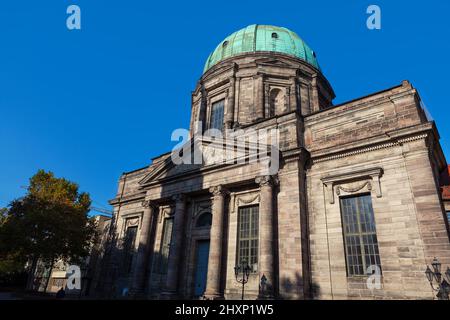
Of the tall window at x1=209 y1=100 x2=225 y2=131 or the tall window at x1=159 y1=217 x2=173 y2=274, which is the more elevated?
the tall window at x1=209 y1=100 x2=225 y2=131

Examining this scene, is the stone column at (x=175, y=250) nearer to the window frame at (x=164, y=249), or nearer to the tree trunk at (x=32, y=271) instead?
the window frame at (x=164, y=249)

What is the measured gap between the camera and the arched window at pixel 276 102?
85.6 feet

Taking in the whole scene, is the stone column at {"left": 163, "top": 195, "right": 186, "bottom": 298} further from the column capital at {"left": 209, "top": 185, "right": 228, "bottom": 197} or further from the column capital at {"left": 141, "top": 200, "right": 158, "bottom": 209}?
the column capital at {"left": 209, "top": 185, "right": 228, "bottom": 197}

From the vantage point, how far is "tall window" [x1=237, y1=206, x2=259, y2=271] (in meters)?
16.6

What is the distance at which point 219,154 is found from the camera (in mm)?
19422

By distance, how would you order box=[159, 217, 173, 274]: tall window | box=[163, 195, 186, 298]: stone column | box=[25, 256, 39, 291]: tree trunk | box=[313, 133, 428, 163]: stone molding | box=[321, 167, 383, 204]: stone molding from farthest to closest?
box=[25, 256, 39, 291]: tree trunk
box=[159, 217, 173, 274]: tall window
box=[163, 195, 186, 298]: stone column
box=[321, 167, 383, 204]: stone molding
box=[313, 133, 428, 163]: stone molding

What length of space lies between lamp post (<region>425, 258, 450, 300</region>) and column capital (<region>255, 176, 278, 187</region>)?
25.0 ft

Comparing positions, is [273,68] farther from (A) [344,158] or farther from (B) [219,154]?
(A) [344,158]

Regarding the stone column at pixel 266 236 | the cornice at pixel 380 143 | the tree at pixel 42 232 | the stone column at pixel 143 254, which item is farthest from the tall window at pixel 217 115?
the tree at pixel 42 232

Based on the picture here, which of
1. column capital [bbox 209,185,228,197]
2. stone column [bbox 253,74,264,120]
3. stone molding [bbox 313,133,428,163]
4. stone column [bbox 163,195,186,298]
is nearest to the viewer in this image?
stone molding [bbox 313,133,428,163]

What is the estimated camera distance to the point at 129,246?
2434 centimetres

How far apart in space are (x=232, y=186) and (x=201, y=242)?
172 inches

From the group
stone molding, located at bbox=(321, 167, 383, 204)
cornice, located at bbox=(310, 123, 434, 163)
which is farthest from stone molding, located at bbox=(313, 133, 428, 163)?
stone molding, located at bbox=(321, 167, 383, 204)

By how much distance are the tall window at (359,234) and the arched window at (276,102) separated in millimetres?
12400
